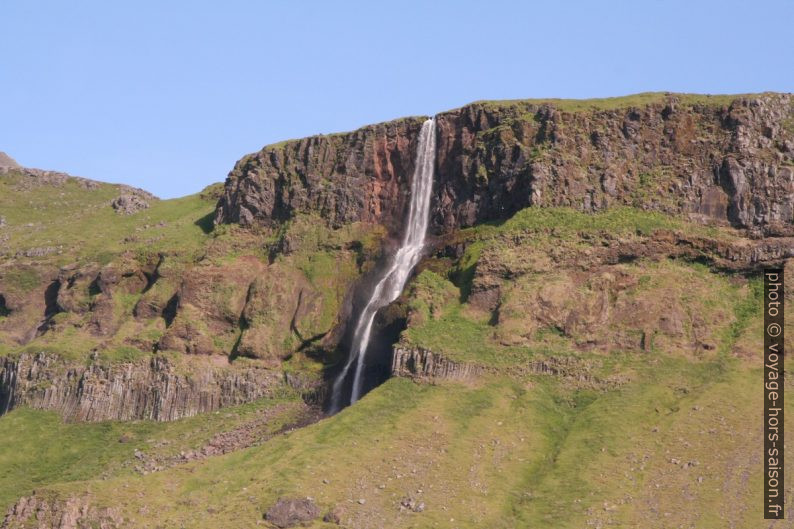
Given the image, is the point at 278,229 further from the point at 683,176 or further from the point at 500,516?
the point at 500,516

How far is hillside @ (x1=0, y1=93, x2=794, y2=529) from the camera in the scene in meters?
91.0

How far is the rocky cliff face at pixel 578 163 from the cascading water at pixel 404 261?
1.55m

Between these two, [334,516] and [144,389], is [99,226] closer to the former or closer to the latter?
[144,389]

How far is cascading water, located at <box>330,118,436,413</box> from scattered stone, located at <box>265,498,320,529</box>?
27726mm

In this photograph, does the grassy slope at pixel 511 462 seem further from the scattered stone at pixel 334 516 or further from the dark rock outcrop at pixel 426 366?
the dark rock outcrop at pixel 426 366

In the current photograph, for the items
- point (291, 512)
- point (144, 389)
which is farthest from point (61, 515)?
point (144, 389)

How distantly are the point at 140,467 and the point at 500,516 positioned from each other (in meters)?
37.6

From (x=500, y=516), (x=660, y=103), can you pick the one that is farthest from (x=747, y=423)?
(x=660, y=103)

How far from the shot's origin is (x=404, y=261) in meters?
130

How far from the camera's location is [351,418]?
102812mm

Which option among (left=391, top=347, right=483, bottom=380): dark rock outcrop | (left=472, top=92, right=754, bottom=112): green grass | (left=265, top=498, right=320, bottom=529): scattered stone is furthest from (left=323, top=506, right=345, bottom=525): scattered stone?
(left=472, top=92, right=754, bottom=112): green grass

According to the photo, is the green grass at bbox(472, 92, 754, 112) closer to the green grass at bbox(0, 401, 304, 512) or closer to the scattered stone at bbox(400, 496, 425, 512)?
the green grass at bbox(0, 401, 304, 512)

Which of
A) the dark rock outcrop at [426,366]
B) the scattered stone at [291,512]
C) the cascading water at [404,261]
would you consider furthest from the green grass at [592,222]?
the scattered stone at [291,512]

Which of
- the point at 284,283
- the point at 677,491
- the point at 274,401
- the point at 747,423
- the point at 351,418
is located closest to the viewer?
the point at 677,491
